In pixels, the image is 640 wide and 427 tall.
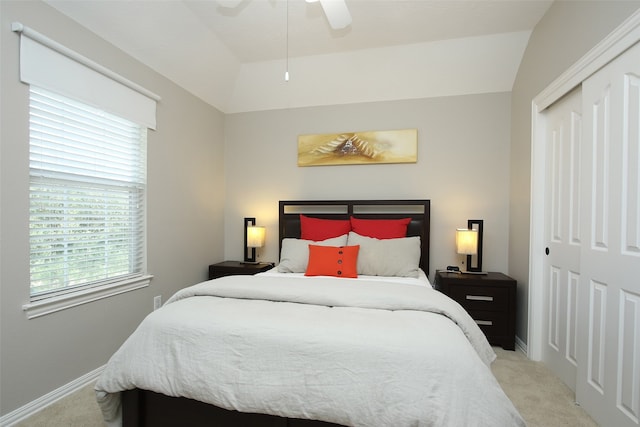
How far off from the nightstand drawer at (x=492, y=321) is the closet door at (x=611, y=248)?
0.80 m

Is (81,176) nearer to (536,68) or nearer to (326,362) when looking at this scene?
(326,362)

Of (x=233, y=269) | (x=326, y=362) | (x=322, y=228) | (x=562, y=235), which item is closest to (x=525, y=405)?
(x=562, y=235)

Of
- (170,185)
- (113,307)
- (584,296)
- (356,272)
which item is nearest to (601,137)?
(584,296)

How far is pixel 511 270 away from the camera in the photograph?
302cm

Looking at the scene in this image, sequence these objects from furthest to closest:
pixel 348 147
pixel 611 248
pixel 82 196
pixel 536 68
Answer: pixel 348 147, pixel 536 68, pixel 82 196, pixel 611 248

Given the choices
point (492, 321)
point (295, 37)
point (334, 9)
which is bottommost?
point (492, 321)

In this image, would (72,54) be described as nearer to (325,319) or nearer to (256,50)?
(256,50)

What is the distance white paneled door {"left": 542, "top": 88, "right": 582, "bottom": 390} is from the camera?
2.08 metres

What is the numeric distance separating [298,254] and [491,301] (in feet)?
6.02

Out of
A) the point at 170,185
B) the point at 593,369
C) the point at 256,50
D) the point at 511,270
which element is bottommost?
the point at 593,369

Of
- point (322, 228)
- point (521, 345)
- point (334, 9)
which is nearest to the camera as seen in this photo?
point (334, 9)

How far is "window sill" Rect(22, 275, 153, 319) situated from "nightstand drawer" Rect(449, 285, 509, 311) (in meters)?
2.78

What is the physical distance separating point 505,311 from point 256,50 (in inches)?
138

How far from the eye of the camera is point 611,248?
1.66m
